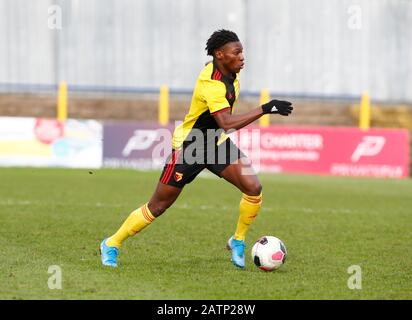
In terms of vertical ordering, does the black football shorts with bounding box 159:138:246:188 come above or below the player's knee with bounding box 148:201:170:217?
above

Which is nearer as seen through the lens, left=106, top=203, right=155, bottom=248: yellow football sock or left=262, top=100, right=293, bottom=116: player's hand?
left=262, top=100, right=293, bottom=116: player's hand

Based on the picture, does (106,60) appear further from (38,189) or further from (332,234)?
(332,234)

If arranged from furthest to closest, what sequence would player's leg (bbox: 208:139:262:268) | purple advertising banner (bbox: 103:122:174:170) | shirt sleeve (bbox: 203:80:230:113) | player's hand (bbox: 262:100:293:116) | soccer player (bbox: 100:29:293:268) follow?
1. purple advertising banner (bbox: 103:122:174:170)
2. player's leg (bbox: 208:139:262:268)
3. soccer player (bbox: 100:29:293:268)
4. shirt sleeve (bbox: 203:80:230:113)
5. player's hand (bbox: 262:100:293:116)

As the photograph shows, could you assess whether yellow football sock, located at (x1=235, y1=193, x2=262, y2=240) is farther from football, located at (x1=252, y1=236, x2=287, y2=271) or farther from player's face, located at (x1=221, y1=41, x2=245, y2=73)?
player's face, located at (x1=221, y1=41, x2=245, y2=73)

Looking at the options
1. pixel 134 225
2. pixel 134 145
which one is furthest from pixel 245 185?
pixel 134 145

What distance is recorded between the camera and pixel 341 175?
71.4 feet

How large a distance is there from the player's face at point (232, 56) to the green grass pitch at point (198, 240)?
1.90 meters

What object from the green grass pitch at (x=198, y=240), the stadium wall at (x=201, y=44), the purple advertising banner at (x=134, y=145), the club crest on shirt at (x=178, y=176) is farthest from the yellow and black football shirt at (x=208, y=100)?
the stadium wall at (x=201, y=44)

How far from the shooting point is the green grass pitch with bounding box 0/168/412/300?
7.45 metres

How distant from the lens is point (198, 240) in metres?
10.6

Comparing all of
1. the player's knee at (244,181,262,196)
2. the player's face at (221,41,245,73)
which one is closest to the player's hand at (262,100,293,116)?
the player's face at (221,41,245,73)

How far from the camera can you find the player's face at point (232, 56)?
333 inches
